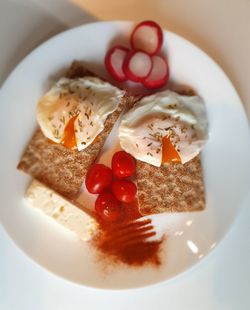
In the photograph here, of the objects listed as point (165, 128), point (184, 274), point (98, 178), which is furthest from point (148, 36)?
point (184, 274)

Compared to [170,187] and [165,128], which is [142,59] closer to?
[165,128]

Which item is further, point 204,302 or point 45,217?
point 204,302

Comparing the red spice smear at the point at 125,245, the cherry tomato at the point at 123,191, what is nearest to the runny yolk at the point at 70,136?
the cherry tomato at the point at 123,191

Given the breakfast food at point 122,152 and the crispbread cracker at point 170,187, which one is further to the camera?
the crispbread cracker at point 170,187

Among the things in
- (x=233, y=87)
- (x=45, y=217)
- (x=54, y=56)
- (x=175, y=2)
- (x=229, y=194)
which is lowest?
(x=45, y=217)

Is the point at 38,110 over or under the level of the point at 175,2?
under

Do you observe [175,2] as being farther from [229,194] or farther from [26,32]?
[229,194]

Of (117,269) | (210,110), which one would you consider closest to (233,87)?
(210,110)

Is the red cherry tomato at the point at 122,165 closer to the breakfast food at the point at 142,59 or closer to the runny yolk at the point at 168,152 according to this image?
the runny yolk at the point at 168,152
